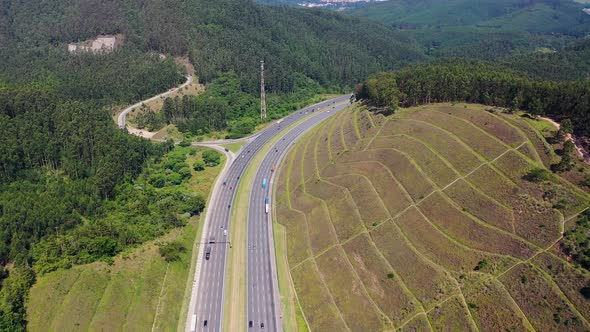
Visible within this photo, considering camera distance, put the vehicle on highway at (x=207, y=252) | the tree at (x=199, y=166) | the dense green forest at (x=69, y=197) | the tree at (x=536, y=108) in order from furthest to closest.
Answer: the tree at (x=199, y=166) < the vehicle on highway at (x=207, y=252) < the tree at (x=536, y=108) < the dense green forest at (x=69, y=197)

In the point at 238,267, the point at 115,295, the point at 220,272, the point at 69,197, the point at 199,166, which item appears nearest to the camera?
the point at 115,295

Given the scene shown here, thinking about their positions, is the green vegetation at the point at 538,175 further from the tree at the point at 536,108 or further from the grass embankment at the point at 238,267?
the grass embankment at the point at 238,267

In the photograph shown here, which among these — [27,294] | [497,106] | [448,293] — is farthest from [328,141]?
[27,294]

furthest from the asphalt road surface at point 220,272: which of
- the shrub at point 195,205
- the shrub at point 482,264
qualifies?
the shrub at point 482,264

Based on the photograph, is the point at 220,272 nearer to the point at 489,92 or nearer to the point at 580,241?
the point at 580,241

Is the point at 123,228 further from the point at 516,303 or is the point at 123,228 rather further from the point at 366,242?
the point at 516,303

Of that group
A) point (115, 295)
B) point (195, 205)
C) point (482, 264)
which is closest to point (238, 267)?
point (115, 295)
